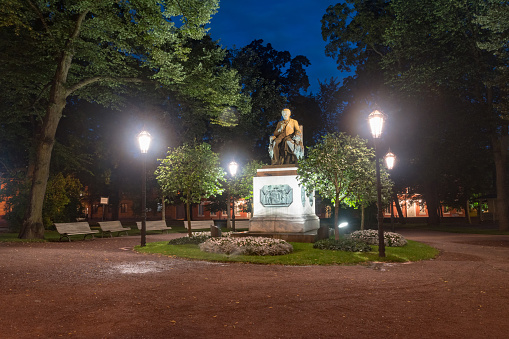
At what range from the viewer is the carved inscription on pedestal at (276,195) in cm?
1588

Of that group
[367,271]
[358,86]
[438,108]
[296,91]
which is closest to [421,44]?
[438,108]

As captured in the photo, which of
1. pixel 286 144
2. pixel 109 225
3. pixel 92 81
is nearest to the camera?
pixel 286 144

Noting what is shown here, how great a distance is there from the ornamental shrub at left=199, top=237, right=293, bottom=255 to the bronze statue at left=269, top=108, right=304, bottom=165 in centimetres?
484

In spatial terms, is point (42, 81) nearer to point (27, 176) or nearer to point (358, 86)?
point (27, 176)

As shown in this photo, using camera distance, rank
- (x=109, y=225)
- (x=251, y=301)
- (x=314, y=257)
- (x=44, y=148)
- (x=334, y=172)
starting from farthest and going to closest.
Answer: (x=109, y=225), (x=44, y=148), (x=334, y=172), (x=314, y=257), (x=251, y=301)

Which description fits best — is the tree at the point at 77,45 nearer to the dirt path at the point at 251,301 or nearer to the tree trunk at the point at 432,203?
the dirt path at the point at 251,301

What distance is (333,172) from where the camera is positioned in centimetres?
1488

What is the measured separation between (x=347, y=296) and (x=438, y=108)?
30.8m

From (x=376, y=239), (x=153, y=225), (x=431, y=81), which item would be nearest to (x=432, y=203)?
(x=431, y=81)

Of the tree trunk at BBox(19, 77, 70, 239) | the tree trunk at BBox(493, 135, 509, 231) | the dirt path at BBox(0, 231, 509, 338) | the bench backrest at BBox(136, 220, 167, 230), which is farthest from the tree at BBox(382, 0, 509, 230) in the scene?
the tree trunk at BBox(19, 77, 70, 239)

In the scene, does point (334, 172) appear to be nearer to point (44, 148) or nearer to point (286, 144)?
point (286, 144)

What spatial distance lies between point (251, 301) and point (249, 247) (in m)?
6.18

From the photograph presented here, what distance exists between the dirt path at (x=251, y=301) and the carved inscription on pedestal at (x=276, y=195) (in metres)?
5.85

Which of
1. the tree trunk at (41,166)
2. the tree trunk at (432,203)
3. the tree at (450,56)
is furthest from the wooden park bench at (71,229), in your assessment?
the tree trunk at (432,203)
